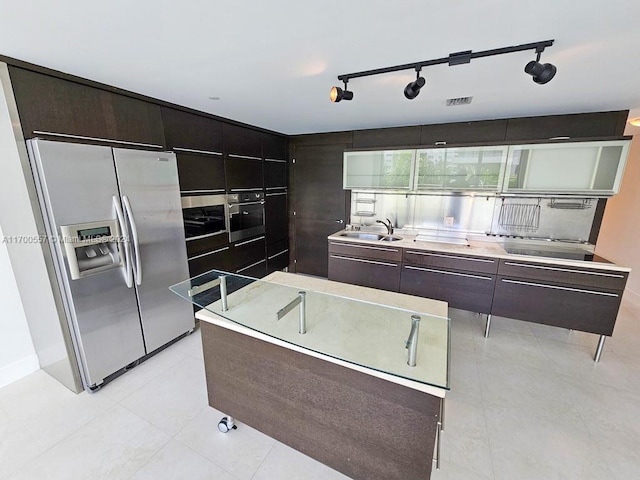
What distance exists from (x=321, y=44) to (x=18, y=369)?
11.2 ft

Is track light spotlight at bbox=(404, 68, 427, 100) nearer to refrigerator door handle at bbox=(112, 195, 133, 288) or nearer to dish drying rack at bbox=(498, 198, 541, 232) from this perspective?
dish drying rack at bbox=(498, 198, 541, 232)

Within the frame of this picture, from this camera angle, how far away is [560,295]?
2498mm

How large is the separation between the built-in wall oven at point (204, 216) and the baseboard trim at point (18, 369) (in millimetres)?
1617

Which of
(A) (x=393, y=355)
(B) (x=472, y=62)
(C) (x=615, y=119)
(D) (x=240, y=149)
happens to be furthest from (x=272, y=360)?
(C) (x=615, y=119)

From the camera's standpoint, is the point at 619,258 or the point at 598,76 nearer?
the point at 598,76

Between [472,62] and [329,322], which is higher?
[472,62]

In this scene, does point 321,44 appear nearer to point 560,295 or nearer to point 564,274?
point 564,274

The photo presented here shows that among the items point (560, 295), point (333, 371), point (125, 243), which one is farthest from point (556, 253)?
point (125, 243)

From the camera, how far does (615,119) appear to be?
2.64 metres

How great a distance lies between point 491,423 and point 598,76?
8.20ft

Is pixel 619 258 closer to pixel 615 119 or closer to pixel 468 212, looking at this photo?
pixel 615 119

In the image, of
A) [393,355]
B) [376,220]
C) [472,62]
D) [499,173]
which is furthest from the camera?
[376,220]

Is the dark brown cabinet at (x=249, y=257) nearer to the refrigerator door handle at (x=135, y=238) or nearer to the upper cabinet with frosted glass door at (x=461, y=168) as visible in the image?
the refrigerator door handle at (x=135, y=238)

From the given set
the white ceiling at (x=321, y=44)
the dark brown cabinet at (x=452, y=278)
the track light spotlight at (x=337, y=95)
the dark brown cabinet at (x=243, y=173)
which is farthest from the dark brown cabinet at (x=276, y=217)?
the track light spotlight at (x=337, y=95)
